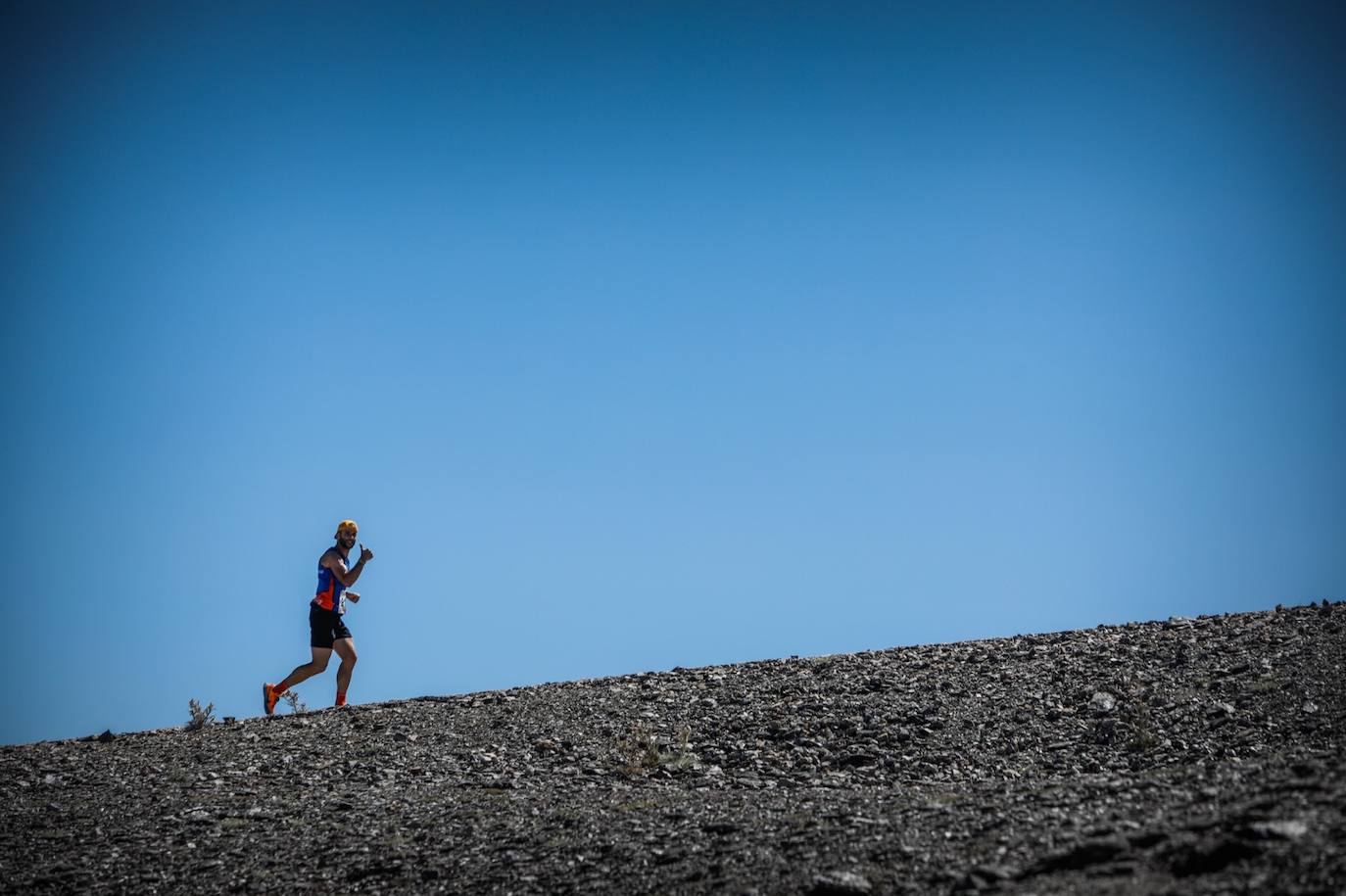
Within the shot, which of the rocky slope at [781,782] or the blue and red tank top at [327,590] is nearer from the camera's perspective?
the rocky slope at [781,782]

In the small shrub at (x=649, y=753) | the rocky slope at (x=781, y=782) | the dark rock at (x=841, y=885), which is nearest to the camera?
the dark rock at (x=841, y=885)

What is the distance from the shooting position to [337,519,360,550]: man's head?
16719mm

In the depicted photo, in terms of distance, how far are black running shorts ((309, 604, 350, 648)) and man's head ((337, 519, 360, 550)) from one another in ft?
→ 3.47

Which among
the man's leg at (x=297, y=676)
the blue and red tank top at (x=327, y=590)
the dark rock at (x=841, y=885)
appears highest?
the blue and red tank top at (x=327, y=590)

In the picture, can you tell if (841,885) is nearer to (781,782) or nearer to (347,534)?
(781,782)

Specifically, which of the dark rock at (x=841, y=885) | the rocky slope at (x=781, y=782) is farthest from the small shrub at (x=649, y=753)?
the dark rock at (x=841, y=885)

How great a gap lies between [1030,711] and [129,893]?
384 inches

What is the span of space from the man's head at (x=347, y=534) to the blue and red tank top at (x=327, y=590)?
472mm

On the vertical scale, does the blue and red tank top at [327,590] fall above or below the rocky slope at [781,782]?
above

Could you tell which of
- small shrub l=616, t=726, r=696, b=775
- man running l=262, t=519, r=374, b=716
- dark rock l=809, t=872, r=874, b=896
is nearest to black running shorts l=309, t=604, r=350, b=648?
man running l=262, t=519, r=374, b=716

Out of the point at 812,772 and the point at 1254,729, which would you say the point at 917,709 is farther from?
the point at 1254,729

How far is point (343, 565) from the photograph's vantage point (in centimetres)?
1655

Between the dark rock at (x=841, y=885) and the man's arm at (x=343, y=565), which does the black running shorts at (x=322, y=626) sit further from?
the dark rock at (x=841, y=885)

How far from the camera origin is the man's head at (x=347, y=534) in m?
16.7
